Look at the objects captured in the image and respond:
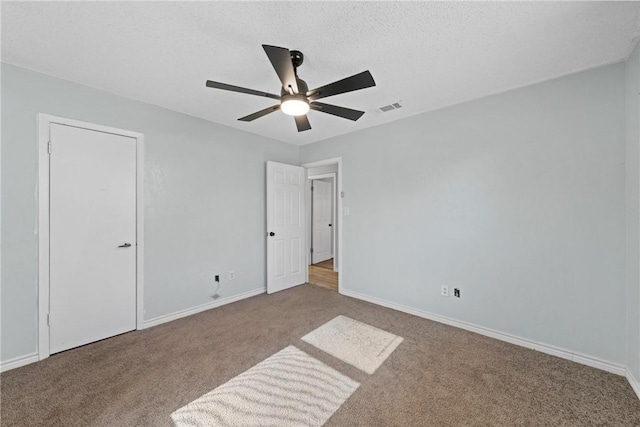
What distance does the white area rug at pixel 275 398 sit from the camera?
1542mm

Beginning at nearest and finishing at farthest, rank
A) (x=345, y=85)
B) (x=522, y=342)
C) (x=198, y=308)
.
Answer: (x=345, y=85) → (x=522, y=342) → (x=198, y=308)

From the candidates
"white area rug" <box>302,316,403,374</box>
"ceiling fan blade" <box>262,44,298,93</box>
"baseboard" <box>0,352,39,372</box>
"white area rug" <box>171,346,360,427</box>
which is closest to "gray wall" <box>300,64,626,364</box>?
"white area rug" <box>302,316,403,374</box>

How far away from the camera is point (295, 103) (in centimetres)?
178

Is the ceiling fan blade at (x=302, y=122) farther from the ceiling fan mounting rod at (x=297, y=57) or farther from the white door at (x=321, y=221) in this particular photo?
the white door at (x=321, y=221)

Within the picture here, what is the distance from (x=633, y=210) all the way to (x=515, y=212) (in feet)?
2.33

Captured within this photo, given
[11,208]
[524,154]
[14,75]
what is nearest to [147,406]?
[11,208]

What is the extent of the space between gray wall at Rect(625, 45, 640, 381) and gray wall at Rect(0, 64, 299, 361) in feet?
12.3

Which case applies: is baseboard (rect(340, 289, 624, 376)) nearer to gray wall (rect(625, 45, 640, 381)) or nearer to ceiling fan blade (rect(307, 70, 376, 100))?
gray wall (rect(625, 45, 640, 381))

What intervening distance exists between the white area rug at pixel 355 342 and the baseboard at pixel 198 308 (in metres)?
1.42

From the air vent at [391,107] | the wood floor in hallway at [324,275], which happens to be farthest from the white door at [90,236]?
the air vent at [391,107]

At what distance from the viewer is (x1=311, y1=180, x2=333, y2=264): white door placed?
6.00 meters

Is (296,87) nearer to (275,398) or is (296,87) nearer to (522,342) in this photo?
(275,398)

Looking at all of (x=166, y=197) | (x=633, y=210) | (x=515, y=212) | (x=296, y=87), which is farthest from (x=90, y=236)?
(x=633, y=210)

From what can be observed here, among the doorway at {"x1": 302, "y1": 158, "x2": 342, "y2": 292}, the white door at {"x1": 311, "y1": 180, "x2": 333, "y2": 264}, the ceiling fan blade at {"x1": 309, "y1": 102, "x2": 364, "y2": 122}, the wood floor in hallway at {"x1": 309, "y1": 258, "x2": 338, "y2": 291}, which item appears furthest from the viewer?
the white door at {"x1": 311, "y1": 180, "x2": 333, "y2": 264}
